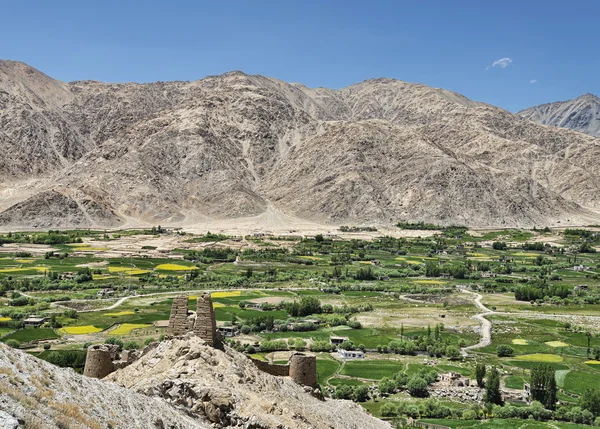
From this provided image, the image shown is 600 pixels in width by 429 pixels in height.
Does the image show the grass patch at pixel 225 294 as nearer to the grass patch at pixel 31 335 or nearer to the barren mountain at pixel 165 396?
the grass patch at pixel 31 335

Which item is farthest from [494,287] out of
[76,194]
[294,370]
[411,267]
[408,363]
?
[76,194]

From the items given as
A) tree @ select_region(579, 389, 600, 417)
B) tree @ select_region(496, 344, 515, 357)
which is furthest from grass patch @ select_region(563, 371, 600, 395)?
tree @ select_region(496, 344, 515, 357)

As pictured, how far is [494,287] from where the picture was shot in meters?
89.1

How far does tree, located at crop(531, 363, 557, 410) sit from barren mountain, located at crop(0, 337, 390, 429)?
2531 centimetres

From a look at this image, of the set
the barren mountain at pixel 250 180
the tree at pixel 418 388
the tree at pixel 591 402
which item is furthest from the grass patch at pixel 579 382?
the barren mountain at pixel 250 180

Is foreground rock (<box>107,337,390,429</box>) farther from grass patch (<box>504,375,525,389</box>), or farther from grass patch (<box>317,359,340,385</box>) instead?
grass patch (<box>504,375,525,389</box>)

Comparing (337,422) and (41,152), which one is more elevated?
(41,152)

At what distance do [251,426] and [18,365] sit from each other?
5.67 meters

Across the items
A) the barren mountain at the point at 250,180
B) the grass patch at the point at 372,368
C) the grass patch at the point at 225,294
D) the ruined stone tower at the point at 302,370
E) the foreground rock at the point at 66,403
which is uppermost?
the barren mountain at the point at 250,180

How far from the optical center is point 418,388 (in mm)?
41688

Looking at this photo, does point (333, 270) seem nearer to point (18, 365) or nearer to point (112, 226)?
point (112, 226)

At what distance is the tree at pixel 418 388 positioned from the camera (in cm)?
4166

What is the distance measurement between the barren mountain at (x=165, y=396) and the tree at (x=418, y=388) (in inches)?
897

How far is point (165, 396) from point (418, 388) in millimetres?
31240
